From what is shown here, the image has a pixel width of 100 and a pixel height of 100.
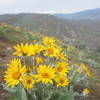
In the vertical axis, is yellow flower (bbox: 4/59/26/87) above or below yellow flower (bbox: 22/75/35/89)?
above

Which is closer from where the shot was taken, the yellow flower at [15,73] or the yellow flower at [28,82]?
the yellow flower at [15,73]

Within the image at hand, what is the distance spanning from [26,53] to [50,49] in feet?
0.99

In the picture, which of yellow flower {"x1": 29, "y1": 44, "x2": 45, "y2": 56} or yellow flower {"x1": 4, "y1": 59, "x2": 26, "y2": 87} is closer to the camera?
yellow flower {"x1": 4, "y1": 59, "x2": 26, "y2": 87}

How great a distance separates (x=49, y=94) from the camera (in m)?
2.16

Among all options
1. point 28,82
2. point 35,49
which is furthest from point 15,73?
point 35,49

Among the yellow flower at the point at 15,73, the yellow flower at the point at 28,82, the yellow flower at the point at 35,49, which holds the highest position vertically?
the yellow flower at the point at 35,49

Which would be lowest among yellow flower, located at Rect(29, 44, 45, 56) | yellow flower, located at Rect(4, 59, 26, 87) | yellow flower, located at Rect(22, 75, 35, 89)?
yellow flower, located at Rect(22, 75, 35, 89)

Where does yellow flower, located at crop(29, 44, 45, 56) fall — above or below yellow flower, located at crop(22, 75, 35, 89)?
above

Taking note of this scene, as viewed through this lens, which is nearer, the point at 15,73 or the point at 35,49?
the point at 15,73

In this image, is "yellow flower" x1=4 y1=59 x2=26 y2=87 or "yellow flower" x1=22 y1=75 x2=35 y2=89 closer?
"yellow flower" x1=4 y1=59 x2=26 y2=87

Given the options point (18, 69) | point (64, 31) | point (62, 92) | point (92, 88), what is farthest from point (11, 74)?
point (64, 31)

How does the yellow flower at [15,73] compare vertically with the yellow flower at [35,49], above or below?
below

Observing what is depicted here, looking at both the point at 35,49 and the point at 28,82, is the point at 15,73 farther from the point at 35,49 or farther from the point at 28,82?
the point at 35,49

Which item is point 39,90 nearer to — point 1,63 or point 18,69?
point 18,69
